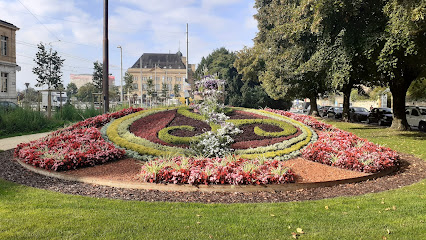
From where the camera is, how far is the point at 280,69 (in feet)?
82.5

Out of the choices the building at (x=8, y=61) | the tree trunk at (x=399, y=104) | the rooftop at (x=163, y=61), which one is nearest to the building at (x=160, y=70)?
the rooftop at (x=163, y=61)

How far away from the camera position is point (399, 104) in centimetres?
1891

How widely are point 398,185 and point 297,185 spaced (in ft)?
8.02

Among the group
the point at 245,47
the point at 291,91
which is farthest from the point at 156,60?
the point at 291,91

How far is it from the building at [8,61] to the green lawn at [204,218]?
36.8m

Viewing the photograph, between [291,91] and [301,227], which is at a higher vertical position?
[291,91]

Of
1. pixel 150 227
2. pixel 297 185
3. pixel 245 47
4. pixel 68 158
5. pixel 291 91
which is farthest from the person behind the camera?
pixel 245 47

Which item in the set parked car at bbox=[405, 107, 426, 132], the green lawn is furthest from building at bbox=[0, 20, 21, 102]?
parked car at bbox=[405, 107, 426, 132]

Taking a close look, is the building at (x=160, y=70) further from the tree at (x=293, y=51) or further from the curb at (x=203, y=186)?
the curb at (x=203, y=186)

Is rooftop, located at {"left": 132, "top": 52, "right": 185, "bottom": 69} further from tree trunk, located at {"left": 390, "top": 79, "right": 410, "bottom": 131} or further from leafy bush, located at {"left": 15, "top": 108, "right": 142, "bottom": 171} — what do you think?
leafy bush, located at {"left": 15, "top": 108, "right": 142, "bottom": 171}

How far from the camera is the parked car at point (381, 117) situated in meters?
25.8

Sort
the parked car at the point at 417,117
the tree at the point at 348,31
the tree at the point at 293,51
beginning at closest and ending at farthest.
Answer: the tree at the point at 348,31 → the tree at the point at 293,51 → the parked car at the point at 417,117

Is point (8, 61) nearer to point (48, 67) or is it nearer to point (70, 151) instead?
point (48, 67)

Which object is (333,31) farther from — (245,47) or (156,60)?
(156,60)
